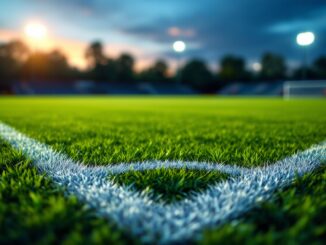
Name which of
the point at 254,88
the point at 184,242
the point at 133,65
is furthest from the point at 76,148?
the point at 133,65

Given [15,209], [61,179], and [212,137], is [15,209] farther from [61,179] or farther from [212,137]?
[212,137]

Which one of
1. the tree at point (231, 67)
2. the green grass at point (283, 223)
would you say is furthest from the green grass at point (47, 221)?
the tree at point (231, 67)

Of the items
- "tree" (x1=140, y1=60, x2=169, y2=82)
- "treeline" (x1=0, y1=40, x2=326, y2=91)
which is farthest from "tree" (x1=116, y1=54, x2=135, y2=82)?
"tree" (x1=140, y1=60, x2=169, y2=82)

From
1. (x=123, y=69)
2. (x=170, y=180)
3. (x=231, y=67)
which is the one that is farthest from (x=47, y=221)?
(x=231, y=67)

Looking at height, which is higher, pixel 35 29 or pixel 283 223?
pixel 35 29

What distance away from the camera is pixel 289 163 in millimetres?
1907

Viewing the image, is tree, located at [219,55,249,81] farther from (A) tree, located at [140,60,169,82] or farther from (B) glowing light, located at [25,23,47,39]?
(B) glowing light, located at [25,23,47,39]

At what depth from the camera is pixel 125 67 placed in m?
58.5

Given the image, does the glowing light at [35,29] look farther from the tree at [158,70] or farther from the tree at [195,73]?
the tree at [195,73]

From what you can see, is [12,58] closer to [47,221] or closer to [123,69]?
[123,69]

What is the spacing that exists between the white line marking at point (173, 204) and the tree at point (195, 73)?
192ft

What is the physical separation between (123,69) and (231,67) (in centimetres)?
2330

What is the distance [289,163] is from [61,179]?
4.38 ft

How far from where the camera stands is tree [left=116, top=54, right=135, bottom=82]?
54250mm
